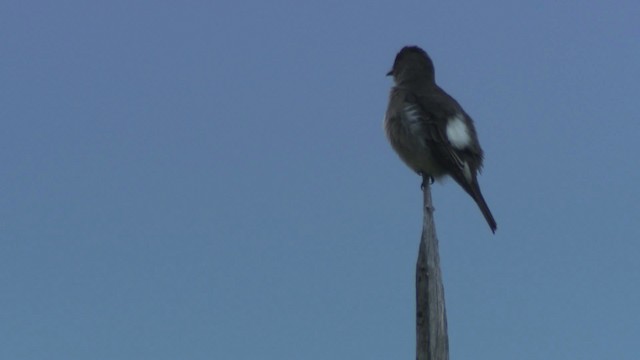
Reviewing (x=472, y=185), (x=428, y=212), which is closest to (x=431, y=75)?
(x=472, y=185)

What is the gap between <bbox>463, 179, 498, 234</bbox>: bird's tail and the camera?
830 cm

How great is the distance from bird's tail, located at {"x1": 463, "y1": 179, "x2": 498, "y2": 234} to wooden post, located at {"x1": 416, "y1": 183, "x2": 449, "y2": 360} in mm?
3757

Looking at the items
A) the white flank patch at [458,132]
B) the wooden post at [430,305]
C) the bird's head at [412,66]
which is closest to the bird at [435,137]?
the white flank patch at [458,132]

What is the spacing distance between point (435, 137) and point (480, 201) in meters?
0.86

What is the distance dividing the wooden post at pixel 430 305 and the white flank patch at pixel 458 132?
16.3ft

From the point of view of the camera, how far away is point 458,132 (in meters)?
9.69

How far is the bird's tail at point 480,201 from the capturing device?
8297 millimetres

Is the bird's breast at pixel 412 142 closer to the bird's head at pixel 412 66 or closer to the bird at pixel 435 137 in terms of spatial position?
the bird at pixel 435 137

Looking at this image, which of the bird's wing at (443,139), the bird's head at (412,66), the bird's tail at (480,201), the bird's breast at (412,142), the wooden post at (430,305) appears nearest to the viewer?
the wooden post at (430,305)

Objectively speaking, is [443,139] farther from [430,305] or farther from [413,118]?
[430,305]

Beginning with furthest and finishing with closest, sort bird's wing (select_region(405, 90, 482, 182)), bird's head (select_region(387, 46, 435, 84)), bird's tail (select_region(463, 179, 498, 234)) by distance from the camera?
bird's head (select_region(387, 46, 435, 84)) → bird's wing (select_region(405, 90, 482, 182)) → bird's tail (select_region(463, 179, 498, 234))

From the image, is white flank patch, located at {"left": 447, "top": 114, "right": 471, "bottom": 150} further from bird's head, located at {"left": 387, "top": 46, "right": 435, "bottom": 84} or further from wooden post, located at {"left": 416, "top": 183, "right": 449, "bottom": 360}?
wooden post, located at {"left": 416, "top": 183, "right": 449, "bottom": 360}

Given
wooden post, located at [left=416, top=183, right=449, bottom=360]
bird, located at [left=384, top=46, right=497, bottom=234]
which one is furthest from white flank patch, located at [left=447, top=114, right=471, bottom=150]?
wooden post, located at [left=416, top=183, right=449, bottom=360]

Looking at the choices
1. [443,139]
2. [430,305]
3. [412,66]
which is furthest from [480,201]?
[430,305]
